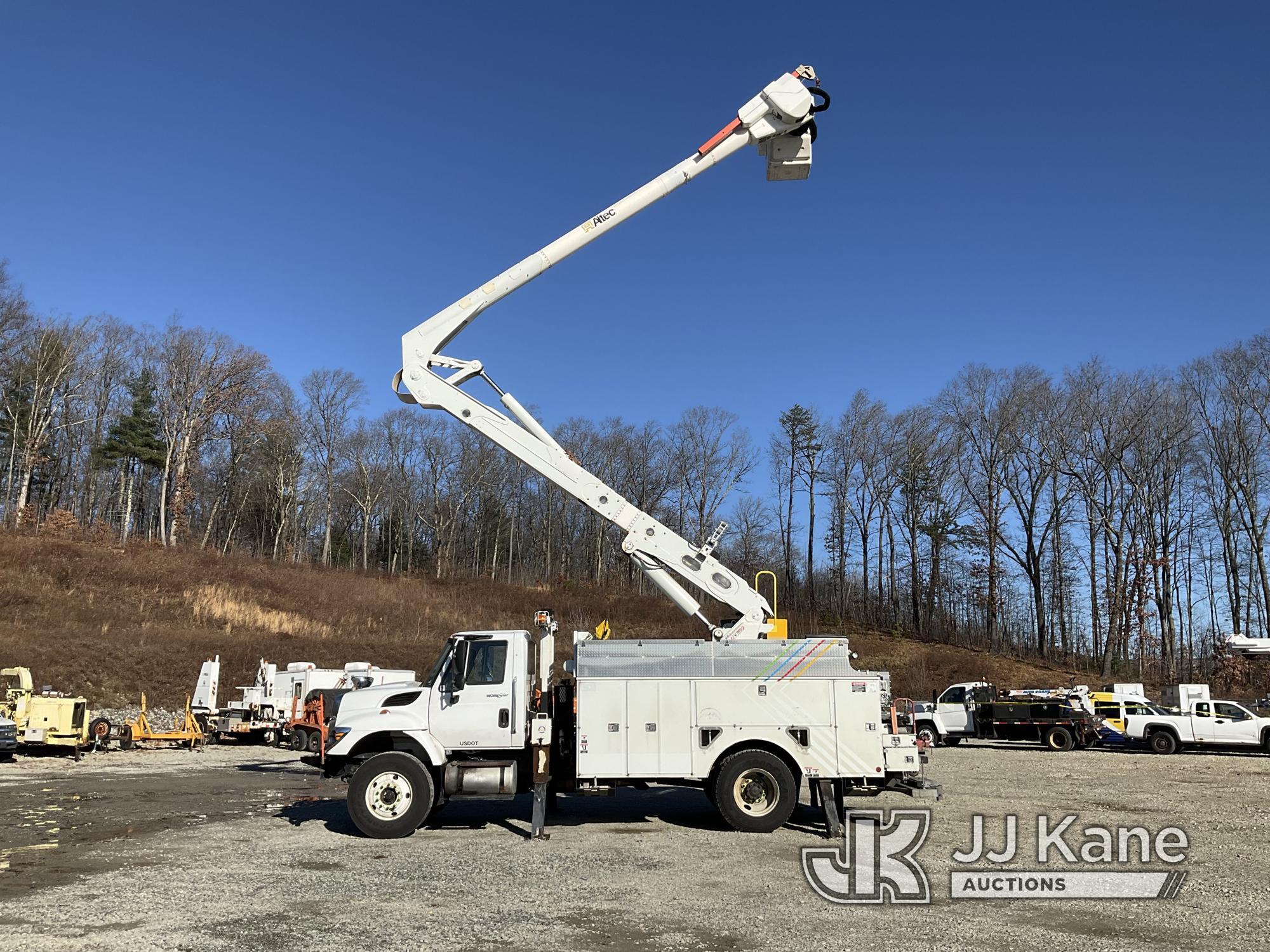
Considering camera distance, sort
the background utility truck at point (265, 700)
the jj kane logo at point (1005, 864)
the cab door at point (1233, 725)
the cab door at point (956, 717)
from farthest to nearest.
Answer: the cab door at point (956, 717) → the background utility truck at point (265, 700) → the cab door at point (1233, 725) → the jj kane logo at point (1005, 864)

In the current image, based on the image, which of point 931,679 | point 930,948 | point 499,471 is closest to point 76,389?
point 499,471

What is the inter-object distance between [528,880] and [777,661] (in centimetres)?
452

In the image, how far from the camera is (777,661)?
39.3ft

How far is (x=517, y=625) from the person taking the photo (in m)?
49.1

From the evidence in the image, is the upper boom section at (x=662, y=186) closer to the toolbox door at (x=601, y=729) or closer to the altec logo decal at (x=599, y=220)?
the altec logo decal at (x=599, y=220)

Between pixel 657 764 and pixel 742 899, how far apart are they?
347 cm

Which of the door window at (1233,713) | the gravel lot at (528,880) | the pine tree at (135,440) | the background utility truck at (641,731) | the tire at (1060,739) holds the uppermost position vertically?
the pine tree at (135,440)

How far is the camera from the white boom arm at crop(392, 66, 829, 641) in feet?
43.7

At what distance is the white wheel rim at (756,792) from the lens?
38.6 feet

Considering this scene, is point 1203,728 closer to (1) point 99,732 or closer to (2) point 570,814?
(2) point 570,814

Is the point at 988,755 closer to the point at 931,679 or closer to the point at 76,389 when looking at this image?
the point at 931,679

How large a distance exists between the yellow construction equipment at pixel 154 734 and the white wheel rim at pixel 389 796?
56.6 ft

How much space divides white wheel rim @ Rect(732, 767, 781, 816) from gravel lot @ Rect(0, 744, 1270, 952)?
0.42 meters

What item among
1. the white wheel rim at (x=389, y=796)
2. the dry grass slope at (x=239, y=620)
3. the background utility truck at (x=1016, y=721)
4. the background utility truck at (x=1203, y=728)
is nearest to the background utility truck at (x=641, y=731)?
the white wheel rim at (x=389, y=796)
